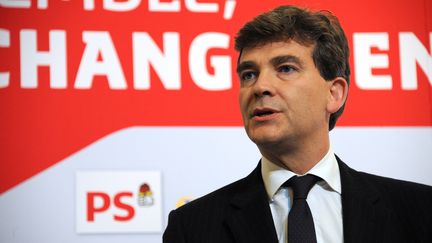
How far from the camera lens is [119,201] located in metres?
2.65

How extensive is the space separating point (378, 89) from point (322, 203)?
124 cm

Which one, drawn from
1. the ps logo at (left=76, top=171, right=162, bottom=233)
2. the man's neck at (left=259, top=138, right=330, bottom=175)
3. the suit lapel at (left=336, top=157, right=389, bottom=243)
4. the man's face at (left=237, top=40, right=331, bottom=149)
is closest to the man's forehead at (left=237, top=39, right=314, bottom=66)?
the man's face at (left=237, top=40, right=331, bottom=149)

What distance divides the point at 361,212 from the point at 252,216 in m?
0.27

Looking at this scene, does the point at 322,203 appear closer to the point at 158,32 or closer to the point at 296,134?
the point at 296,134

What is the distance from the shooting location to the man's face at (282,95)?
1.83 m

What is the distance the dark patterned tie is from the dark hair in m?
0.31

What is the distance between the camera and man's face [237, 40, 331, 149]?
1.83m

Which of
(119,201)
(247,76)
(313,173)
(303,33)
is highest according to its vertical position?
(303,33)

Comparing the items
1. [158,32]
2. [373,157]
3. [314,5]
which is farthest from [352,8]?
[158,32]

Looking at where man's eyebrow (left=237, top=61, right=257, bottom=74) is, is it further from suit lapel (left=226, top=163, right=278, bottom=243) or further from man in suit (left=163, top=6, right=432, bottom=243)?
suit lapel (left=226, top=163, right=278, bottom=243)

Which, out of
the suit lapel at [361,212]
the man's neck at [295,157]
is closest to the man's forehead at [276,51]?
the man's neck at [295,157]

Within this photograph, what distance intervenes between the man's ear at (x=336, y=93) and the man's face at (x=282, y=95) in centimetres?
3

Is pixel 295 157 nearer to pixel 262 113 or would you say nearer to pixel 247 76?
pixel 262 113

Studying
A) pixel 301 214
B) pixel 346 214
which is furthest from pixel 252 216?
pixel 346 214
